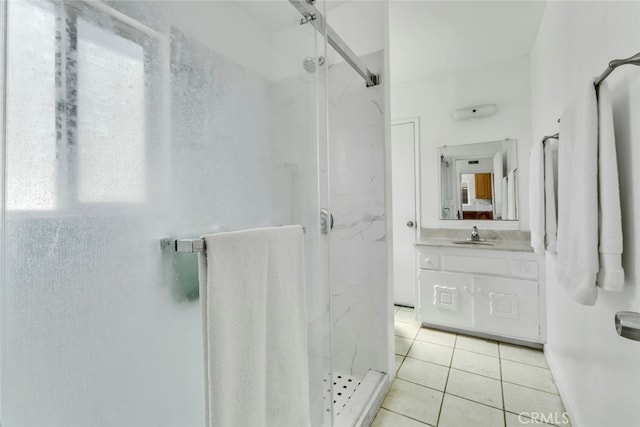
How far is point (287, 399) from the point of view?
0.88 m

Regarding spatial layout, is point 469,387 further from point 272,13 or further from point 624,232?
point 272,13

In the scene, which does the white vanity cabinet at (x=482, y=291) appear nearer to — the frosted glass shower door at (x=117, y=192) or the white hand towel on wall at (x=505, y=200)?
→ the white hand towel on wall at (x=505, y=200)

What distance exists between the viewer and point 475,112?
276cm

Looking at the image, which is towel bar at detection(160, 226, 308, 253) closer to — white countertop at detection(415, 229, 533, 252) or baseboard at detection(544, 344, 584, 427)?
baseboard at detection(544, 344, 584, 427)

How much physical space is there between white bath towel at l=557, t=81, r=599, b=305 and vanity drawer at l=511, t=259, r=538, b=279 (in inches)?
46.5

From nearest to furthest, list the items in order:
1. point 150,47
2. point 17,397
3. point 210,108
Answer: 1. point 17,397
2. point 150,47
3. point 210,108

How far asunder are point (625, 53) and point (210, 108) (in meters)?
1.20

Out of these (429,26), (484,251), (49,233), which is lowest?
(484,251)

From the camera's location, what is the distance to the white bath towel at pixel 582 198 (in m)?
0.91

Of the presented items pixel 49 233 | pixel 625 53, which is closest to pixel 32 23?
pixel 49 233

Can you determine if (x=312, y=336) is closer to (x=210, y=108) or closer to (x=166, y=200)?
Answer: (x=166, y=200)

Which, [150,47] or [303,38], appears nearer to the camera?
[150,47]

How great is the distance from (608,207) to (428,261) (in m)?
1.71

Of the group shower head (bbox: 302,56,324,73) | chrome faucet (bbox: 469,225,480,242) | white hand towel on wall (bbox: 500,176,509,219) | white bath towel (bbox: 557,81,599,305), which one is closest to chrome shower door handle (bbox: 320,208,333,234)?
shower head (bbox: 302,56,324,73)
